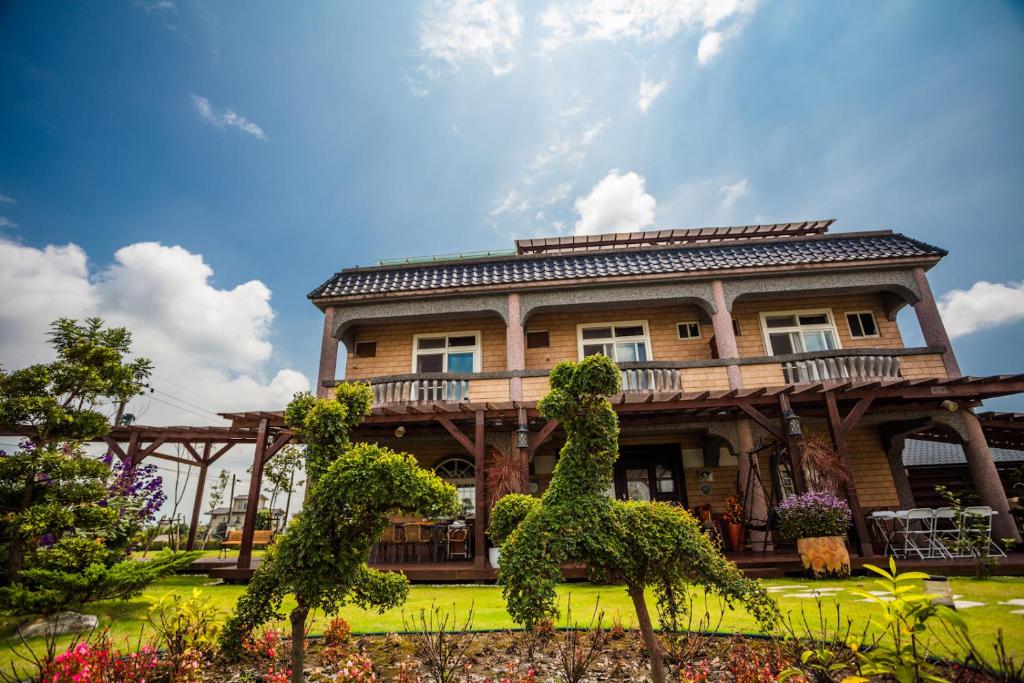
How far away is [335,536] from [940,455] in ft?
72.8

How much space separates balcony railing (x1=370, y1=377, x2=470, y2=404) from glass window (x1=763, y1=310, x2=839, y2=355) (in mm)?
8593

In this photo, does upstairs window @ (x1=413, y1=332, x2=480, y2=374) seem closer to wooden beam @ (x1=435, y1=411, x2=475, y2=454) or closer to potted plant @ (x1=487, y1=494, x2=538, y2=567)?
wooden beam @ (x1=435, y1=411, x2=475, y2=454)

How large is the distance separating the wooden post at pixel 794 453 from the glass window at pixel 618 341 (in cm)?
388

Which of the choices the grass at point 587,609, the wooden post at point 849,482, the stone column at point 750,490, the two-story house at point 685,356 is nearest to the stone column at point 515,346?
the two-story house at point 685,356

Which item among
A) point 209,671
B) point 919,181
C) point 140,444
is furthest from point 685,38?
point 140,444

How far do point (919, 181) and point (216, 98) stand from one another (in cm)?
2039

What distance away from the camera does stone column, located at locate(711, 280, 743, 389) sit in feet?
32.6

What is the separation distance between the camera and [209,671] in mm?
3553

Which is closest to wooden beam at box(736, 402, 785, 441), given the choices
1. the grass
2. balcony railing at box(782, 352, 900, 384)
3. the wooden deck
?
balcony railing at box(782, 352, 900, 384)

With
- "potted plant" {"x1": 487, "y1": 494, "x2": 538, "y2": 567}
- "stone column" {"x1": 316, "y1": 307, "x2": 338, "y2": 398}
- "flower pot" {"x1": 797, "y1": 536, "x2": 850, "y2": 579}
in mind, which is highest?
"stone column" {"x1": 316, "y1": 307, "x2": 338, "y2": 398}

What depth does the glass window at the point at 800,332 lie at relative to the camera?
1197 centimetres

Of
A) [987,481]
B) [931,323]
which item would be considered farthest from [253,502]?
[931,323]

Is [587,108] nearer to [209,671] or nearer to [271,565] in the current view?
[271,565]

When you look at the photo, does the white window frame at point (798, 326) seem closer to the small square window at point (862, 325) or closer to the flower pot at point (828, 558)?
the small square window at point (862, 325)
